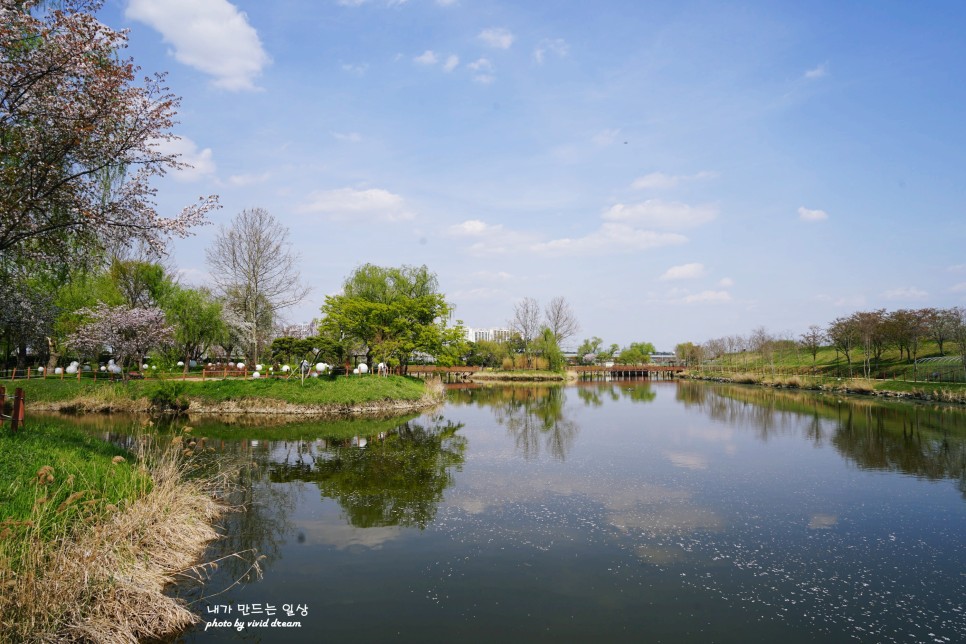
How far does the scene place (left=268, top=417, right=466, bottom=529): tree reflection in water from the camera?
10594 millimetres

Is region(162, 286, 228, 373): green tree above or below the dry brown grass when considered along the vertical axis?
above

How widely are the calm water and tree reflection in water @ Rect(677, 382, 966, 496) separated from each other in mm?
210

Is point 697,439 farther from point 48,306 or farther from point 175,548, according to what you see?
point 48,306

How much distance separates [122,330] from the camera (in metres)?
30.2

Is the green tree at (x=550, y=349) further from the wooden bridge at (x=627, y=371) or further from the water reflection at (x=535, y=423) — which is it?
the water reflection at (x=535, y=423)

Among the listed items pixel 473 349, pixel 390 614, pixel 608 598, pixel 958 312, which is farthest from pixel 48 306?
pixel 958 312

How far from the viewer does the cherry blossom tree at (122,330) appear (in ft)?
96.1

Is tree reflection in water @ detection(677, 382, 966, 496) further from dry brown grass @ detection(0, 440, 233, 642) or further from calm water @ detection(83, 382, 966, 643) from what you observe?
dry brown grass @ detection(0, 440, 233, 642)

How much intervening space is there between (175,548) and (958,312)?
198ft

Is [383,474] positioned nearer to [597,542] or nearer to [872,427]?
[597,542]

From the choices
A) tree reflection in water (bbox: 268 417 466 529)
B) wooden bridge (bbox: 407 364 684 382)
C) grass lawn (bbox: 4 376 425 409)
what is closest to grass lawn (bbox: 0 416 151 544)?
tree reflection in water (bbox: 268 417 466 529)

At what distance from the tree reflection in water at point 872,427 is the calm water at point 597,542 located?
0.21m

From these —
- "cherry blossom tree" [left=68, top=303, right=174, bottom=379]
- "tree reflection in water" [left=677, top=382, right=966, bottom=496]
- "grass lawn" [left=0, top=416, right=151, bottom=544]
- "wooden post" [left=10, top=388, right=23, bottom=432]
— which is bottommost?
"tree reflection in water" [left=677, top=382, right=966, bottom=496]

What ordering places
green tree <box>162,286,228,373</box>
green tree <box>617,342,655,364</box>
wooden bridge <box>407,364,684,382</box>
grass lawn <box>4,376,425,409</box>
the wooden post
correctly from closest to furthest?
the wooden post, grass lawn <box>4,376,425,409</box>, green tree <box>162,286,228,373</box>, wooden bridge <box>407,364,684,382</box>, green tree <box>617,342,655,364</box>
